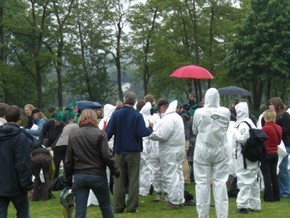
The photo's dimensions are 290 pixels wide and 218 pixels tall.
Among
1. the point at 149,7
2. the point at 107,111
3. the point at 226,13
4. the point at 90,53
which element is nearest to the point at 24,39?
the point at 90,53

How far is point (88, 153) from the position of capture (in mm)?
7645

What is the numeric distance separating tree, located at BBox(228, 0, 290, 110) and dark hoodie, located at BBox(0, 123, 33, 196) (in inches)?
1193

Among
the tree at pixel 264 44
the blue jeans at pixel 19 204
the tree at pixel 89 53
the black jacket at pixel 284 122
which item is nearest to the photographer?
the blue jeans at pixel 19 204

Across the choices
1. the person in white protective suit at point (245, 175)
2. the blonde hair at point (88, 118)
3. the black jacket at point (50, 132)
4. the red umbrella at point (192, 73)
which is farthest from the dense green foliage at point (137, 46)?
the blonde hair at point (88, 118)

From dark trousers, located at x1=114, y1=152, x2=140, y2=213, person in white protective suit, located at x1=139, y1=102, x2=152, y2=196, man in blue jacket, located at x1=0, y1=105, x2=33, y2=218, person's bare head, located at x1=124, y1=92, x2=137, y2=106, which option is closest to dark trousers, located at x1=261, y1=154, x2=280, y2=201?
person in white protective suit, located at x1=139, y1=102, x2=152, y2=196

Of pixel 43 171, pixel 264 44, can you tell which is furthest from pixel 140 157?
pixel 264 44

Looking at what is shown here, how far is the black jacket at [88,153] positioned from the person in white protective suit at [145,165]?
4032 mm

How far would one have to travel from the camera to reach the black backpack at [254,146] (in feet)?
32.8

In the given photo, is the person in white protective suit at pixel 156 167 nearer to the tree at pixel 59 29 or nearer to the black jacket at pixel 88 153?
the black jacket at pixel 88 153

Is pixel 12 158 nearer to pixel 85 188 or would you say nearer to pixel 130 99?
pixel 85 188

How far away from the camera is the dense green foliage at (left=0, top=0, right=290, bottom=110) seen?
36.6 meters

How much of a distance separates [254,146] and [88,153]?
353 cm

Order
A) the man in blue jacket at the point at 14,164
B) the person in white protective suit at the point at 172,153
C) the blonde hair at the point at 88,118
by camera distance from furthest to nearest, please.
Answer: the person in white protective suit at the point at 172,153
the blonde hair at the point at 88,118
the man in blue jacket at the point at 14,164

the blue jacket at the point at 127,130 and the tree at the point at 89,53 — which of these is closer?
the blue jacket at the point at 127,130
